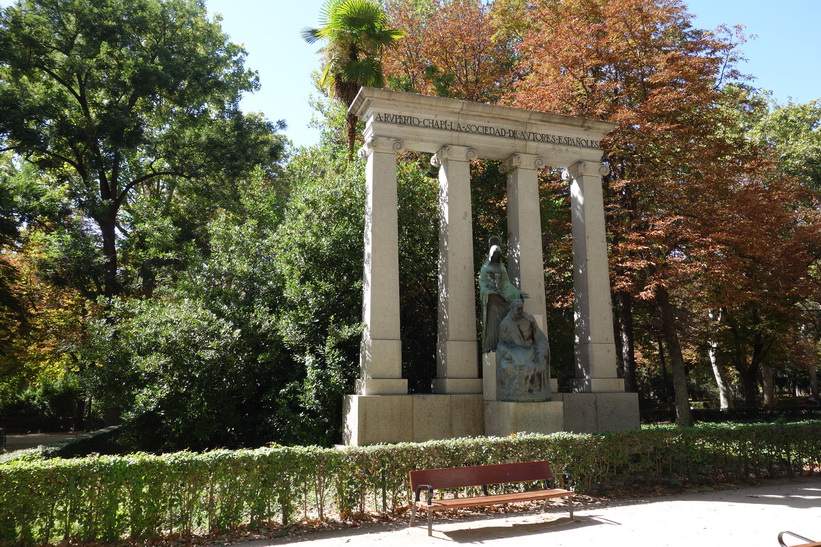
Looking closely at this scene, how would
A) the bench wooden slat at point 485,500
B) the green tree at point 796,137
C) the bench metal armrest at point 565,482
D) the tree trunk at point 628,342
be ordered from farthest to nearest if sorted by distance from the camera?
1. the green tree at point 796,137
2. the tree trunk at point 628,342
3. the bench metal armrest at point 565,482
4. the bench wooden slat at point 485,500

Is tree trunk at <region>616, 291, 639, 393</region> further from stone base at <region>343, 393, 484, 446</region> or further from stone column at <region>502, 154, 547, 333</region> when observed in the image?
stone base at <region>343, 393, 484, 446</region>

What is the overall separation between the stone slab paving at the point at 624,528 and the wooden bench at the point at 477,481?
0.31 meters

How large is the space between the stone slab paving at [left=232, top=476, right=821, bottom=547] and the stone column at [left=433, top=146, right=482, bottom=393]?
4.79 m

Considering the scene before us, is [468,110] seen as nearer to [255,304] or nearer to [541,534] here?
[255,304]

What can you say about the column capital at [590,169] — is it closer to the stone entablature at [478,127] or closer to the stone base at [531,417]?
the stone entablature at [478,127]

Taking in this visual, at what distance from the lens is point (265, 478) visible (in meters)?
7.09

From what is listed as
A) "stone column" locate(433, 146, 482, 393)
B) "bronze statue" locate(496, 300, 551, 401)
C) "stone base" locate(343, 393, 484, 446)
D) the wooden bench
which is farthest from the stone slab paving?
"stone column" locate(433, 146, 482, 393)

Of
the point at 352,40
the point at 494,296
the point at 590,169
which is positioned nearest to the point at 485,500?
the point at 494,296

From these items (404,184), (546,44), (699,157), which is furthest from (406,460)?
(546,44)

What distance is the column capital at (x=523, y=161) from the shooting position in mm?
14117

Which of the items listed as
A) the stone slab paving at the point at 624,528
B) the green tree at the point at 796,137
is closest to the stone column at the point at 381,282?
the stone slab paving at the point at 624,528

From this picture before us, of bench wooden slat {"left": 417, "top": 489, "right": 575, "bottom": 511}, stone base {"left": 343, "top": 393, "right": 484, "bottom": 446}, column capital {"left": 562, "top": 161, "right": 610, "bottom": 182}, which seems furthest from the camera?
column capital {"left": 562, "top": 161, "right": 610, "bottom": 182}

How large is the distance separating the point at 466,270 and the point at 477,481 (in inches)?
258

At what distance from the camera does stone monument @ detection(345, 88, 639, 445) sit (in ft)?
37.6
